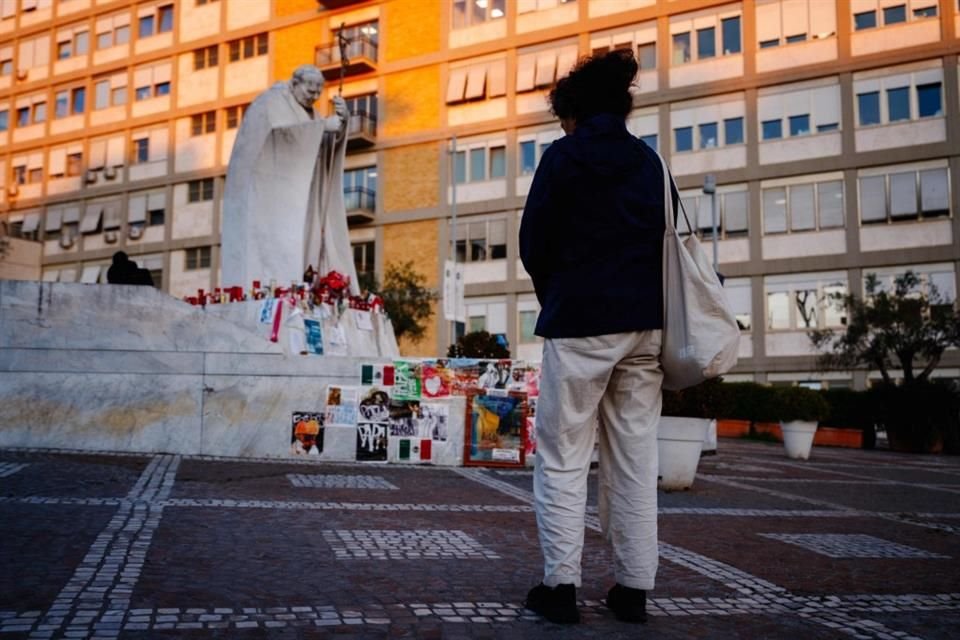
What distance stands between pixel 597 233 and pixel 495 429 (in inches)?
306

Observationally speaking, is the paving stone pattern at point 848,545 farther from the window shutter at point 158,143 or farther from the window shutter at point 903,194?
the window shutter at point 158,143

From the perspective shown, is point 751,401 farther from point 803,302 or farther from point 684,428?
point 684,428

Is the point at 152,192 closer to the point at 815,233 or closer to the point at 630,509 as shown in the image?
the point at 815,233

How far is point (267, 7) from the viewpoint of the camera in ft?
157

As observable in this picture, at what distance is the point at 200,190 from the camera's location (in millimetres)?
48906

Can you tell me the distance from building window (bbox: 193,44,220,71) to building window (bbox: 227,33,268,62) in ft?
3.04

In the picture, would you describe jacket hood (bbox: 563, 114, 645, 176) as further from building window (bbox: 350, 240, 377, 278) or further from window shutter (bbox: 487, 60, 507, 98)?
building window (bbox: 350, 240, 377, 278)

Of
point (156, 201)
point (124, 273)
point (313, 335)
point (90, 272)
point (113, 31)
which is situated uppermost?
point (113, 31)

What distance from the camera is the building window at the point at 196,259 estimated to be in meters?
48.3

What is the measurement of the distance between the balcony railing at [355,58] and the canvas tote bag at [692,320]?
41.5 meters

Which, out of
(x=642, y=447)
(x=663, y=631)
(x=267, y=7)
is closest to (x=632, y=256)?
(x=642, y=447)

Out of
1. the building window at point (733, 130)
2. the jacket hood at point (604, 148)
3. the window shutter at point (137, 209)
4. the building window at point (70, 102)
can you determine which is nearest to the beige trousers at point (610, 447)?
the jacket hood at point (604, 148)

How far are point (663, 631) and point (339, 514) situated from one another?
3328mm

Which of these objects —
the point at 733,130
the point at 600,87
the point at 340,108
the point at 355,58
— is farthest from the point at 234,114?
the point at 600,87
